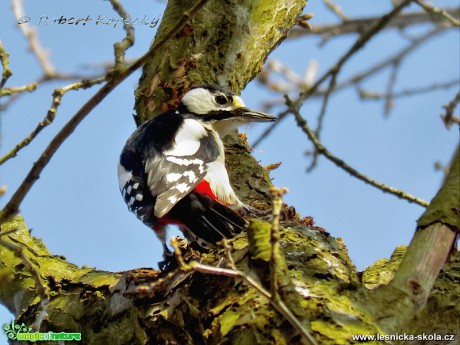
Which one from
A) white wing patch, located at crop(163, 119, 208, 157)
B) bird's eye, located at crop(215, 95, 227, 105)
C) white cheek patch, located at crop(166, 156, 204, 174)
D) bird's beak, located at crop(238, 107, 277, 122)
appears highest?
bird's beak, located at crop(238, 107, 277, 122)

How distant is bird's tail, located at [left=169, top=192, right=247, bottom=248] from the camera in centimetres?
290

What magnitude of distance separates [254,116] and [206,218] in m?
1.30

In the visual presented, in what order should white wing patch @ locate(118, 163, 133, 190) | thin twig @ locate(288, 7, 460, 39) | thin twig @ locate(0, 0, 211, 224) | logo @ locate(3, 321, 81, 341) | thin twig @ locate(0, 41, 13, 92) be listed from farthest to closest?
thin twig @ locate(288, 7, 460, 39) < white wing patch @ locate(118, 163, 133, 190) < logo @ locate(3, 321, 81, 341) < thin twig @ locate(0, 41, 13, 92) < thin twig @ locate(0, 0, 211, 224)

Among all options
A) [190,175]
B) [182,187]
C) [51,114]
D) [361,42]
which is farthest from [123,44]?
[361,42]

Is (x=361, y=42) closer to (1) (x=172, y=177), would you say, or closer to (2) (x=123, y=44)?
(1) (x=172, y=177)

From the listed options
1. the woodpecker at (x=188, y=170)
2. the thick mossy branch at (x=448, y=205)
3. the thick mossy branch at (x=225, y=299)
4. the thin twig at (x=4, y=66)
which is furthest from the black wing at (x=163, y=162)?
the thick mossy branch at (x=448, y=205)

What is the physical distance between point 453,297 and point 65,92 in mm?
1571

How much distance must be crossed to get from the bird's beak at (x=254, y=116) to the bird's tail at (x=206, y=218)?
3.59ft

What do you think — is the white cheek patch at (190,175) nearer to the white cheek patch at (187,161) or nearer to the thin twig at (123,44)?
the white cheek patch at (187,161)

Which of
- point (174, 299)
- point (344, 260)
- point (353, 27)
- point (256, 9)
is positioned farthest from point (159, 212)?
point (353, 27)

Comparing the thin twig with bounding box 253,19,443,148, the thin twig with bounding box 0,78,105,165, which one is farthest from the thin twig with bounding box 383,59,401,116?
the thin twig with bounding box 0,78,105,165

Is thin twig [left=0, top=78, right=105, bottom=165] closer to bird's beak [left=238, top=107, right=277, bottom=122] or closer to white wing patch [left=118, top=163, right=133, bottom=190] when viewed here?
white wing patch [left=118, top=163, right=133, bottom=190]

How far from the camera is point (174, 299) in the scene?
2.38 meters

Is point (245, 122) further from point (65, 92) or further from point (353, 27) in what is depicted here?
point (65, 92)
